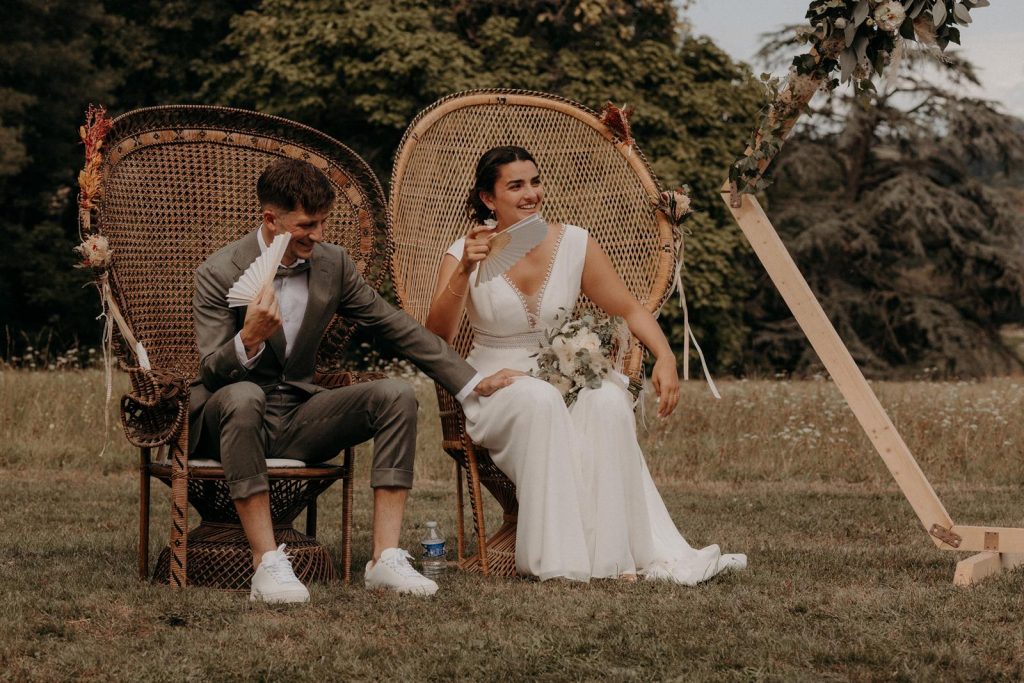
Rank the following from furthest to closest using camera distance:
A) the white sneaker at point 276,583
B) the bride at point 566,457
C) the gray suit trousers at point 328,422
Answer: the bride at point 566,457 < the gray suit trousers at point 328,422 < the white sneaker at point 276,583

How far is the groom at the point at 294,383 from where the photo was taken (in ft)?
13.0

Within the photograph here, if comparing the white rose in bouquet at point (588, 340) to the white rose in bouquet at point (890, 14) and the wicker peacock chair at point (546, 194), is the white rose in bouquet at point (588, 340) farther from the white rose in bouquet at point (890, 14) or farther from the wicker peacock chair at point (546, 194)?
the white rose in bouquet at point (890, 14)

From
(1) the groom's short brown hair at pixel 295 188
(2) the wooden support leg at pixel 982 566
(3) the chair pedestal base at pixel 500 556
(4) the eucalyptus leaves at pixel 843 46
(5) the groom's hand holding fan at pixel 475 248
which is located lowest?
(3) the chair pedestal base at pixel 500 556

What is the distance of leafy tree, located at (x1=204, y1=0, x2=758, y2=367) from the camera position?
55.3ft

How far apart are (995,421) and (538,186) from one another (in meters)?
4.61

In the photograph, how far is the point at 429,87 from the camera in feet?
55.0

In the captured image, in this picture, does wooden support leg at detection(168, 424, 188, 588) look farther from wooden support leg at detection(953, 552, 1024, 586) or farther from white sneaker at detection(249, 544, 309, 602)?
wooden support leg at detection(953, 552, 1024, 586)

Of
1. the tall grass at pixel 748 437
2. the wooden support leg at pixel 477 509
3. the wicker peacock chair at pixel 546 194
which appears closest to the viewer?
the wooden support leg at pixel 477 509

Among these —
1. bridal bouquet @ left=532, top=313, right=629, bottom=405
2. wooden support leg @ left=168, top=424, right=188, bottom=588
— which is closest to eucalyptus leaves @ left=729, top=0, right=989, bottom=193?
bridal bouquet @ left=532, top=313, right=629, bottom=405

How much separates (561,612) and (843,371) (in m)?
1.42

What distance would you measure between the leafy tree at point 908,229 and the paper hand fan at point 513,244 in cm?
1729

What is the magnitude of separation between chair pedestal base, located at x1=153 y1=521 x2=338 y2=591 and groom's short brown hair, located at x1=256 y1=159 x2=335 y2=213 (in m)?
1.06

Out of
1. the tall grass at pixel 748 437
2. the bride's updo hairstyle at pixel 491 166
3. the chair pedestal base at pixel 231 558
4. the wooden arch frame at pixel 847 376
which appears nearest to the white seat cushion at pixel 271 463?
the chair pedestal base at pixel 231 558

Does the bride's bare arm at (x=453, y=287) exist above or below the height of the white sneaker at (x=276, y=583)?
above
